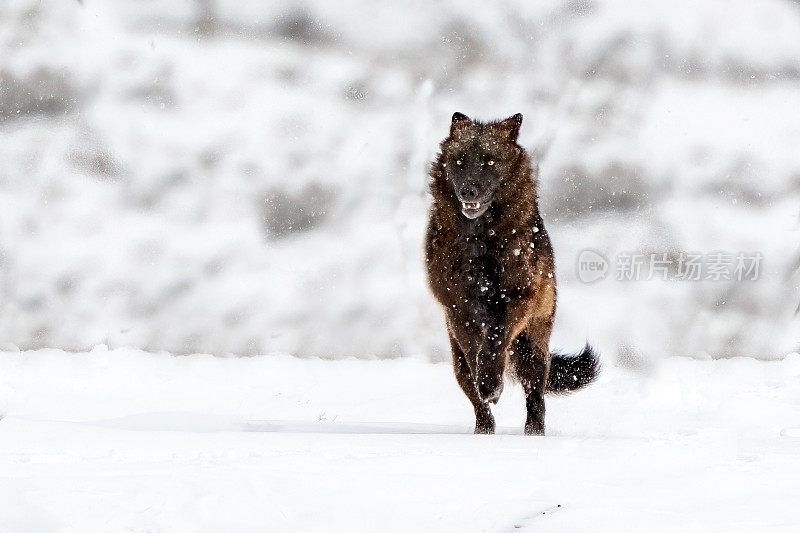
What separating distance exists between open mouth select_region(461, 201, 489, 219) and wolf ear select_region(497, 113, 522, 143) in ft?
1.72

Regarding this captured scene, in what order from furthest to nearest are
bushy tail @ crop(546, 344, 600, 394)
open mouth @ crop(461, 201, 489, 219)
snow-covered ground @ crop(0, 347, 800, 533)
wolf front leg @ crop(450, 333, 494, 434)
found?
1. bushy tail @ crop(546, 344, 600, 394)
2. wolf front leg @ crop(450, 333, 494, 434)
3. open mouth @ crop(461, 201, 489, 219)
4. snow-covered ground @ crop(0, 347, 800, 533)

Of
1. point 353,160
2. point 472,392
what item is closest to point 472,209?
point 472,392

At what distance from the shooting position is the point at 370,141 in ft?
33.1

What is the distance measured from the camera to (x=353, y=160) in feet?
32.6

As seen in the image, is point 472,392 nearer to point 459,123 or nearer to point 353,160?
point 459,123

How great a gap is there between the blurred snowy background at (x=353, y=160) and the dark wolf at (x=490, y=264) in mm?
4040

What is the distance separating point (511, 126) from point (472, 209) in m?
0.68

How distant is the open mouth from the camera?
4645 millimetres

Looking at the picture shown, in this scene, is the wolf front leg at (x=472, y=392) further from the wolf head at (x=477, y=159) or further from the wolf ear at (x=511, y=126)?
the wolf ear at (x=511, y=126)

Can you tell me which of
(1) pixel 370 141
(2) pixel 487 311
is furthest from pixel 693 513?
(1) pixel 370 141

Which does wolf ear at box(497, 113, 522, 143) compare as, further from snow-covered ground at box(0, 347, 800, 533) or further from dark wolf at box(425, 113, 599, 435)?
snow-covered ground at box(0, 347, 800, 533)

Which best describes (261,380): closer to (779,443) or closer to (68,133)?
(68,133)


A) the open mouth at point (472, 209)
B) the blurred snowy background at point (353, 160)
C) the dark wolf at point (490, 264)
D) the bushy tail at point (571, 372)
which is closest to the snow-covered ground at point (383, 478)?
the bushy tail at point (571, 372)

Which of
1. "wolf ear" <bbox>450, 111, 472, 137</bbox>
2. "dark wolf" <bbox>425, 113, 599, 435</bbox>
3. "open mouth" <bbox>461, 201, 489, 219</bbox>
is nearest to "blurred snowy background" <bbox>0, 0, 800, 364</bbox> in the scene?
"dark wolf" <bbox>425, 113, 599, 435</bbox>
